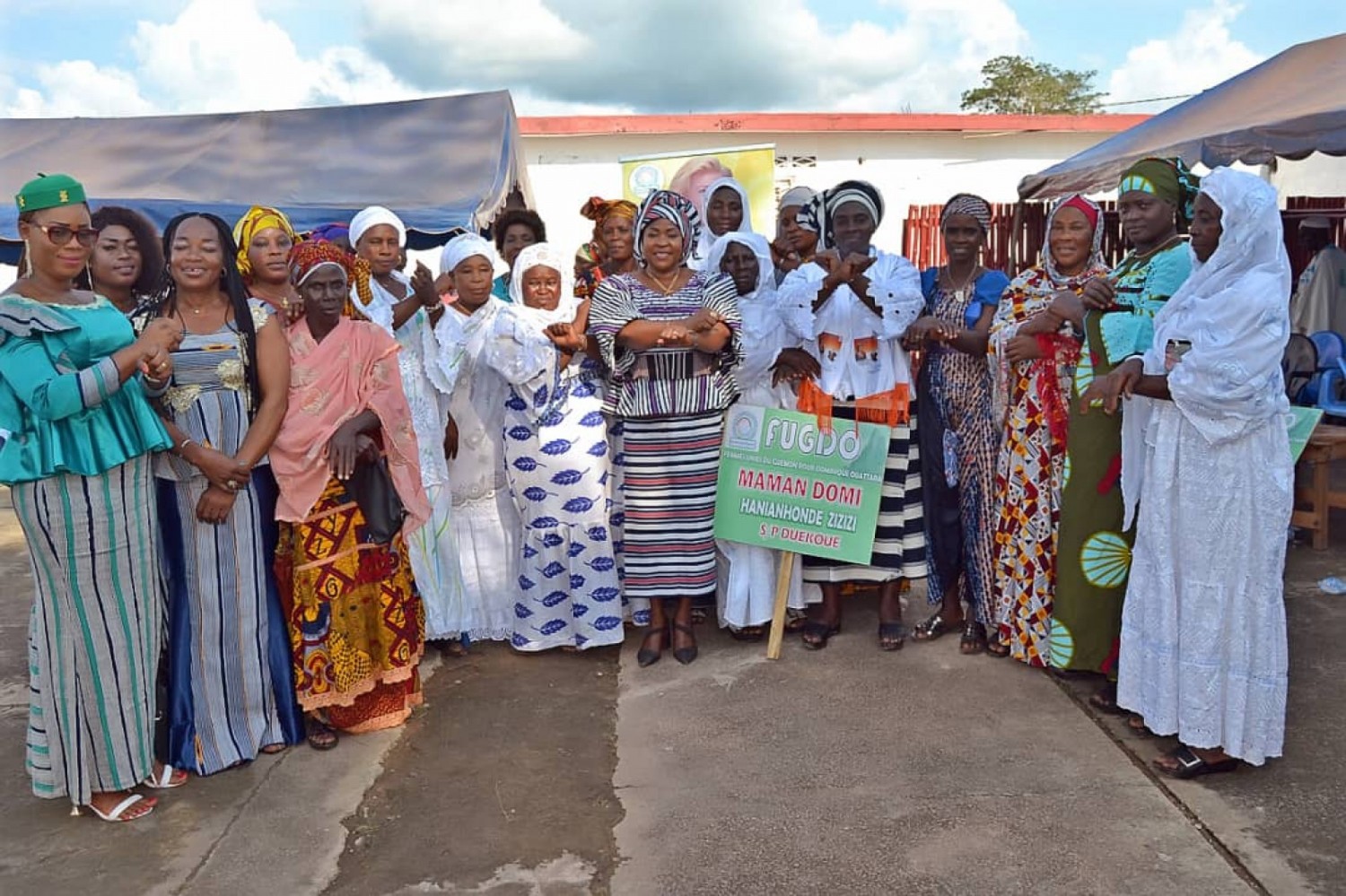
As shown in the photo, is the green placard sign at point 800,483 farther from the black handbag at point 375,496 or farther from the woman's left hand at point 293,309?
the woman's left hand at point 293,309

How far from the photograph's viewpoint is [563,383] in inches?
184

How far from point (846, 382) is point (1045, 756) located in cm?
177

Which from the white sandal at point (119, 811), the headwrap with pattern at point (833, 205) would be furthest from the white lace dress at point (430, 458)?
the headwrap with pattern at point (833, 205)

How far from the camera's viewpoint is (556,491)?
15.5 ft

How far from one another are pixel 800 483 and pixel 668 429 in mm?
632

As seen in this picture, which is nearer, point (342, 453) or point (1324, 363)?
point (342, 453)

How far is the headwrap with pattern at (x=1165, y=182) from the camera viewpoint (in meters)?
3.75

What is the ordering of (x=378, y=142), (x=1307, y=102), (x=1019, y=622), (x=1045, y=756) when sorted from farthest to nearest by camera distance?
(x=378, y=142) < (x=1307, y=102) < (x=1019, y=622) < (x=1045, y=756)

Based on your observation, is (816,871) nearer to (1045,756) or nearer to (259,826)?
(1045,756)

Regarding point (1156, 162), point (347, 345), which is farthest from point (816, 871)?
point (1156, 162)

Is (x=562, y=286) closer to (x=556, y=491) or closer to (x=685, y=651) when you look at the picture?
(x=556, y=491)

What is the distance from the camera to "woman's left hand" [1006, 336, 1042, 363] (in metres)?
4.09

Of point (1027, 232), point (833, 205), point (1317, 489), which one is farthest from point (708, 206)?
point (1027, 232)

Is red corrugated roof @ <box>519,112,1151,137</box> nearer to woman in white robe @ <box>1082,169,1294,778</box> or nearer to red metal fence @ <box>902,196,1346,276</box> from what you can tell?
red metal fence @ <box>902,196,1346,276</box>
